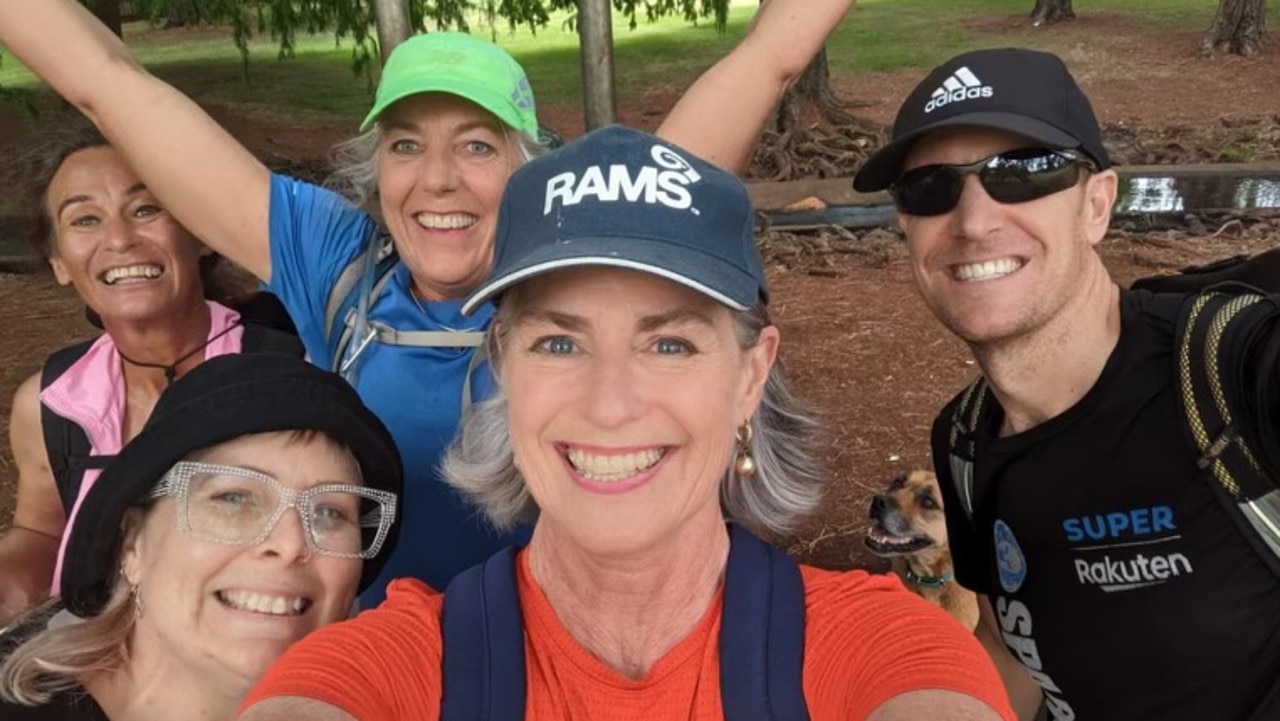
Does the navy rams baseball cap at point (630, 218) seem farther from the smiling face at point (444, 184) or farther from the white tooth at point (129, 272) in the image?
the white tooth at point (129, 272)

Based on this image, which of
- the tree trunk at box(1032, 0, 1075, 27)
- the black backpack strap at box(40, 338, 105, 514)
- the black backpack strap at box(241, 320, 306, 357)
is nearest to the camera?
the black backpack strap at box(40, 338, 105, 514)

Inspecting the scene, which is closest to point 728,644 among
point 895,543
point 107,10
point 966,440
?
point 966,440

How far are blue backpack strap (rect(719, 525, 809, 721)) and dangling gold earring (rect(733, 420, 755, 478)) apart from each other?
9.3 inches

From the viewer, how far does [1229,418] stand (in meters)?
2.23

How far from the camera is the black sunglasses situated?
100 inches

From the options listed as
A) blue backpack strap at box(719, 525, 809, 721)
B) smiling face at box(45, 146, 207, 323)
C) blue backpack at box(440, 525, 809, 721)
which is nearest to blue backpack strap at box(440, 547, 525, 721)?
blue backpack at box(440, 525, 809, 721)

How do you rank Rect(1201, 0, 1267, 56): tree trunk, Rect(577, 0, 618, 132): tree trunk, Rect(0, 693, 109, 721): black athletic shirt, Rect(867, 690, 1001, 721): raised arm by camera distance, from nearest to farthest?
Rect(867, 690, 1001, 721): raised arm → Rect(0, 693, 109, 721): black athletic shirt → Rect(577, 0, 618, 132): tree trunk → Rect(1201, 0, 1267, 56): tree trunk

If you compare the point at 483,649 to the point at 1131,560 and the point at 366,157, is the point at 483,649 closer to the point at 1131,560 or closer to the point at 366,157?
the point at 1131,560

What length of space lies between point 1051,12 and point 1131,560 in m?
23.8

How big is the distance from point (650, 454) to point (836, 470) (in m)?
4.65

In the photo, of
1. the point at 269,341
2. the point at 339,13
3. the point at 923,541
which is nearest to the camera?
the point at 269,341

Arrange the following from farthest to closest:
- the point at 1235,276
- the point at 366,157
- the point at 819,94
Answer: the point at 819,94
the point at 366,157
the point at 1235,276

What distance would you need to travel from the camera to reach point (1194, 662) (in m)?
2.36

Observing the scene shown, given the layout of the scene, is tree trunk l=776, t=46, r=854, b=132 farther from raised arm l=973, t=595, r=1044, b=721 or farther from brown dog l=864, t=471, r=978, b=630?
raised arm l=973, t=595, r=1044, b=721
